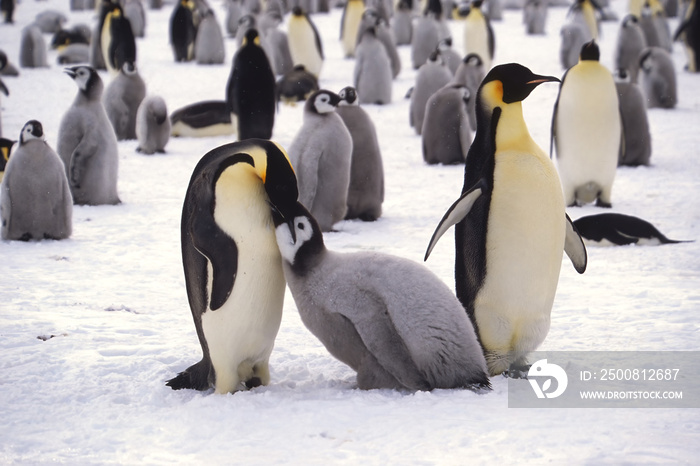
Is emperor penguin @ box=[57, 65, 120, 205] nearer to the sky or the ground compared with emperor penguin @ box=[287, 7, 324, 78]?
nearer to the ground

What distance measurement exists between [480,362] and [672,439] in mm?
750

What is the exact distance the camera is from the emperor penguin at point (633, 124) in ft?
27.6

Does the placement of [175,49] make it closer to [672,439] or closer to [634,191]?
[634,191]

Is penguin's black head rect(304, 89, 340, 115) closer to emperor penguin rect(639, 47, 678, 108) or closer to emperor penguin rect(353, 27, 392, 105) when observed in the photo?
emperor penguin rect(353, 27, 392, 105)

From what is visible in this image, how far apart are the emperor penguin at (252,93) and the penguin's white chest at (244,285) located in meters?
6.49

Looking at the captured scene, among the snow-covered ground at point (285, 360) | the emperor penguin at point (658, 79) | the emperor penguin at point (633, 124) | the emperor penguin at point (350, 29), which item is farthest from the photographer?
the emperor penguin at point (350, 29)

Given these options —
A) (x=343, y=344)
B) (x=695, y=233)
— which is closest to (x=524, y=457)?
(x=343, y=344)

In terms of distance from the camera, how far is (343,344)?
130 inches

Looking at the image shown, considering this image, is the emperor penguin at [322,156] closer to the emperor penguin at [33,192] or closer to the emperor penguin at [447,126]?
the emperor penguin at [33,192]

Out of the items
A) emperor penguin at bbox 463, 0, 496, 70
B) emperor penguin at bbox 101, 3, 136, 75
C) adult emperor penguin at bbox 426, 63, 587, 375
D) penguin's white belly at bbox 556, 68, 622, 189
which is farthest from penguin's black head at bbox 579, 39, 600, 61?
emperor penguin at bbox 101, 3, 136, 75

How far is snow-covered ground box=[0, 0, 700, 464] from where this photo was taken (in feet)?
9.28

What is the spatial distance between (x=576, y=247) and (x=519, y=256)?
0.51 meters

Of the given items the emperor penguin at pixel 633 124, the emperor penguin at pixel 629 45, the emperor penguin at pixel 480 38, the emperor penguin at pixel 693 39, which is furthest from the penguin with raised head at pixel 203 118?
the emperor penguin at pixel 693 39

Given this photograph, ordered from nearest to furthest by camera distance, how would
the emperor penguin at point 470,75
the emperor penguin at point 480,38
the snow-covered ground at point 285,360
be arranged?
the snow-covered ground at point 285,360 < the emperor penguin at point 470,75 < the emperor penguin at point 480,38
